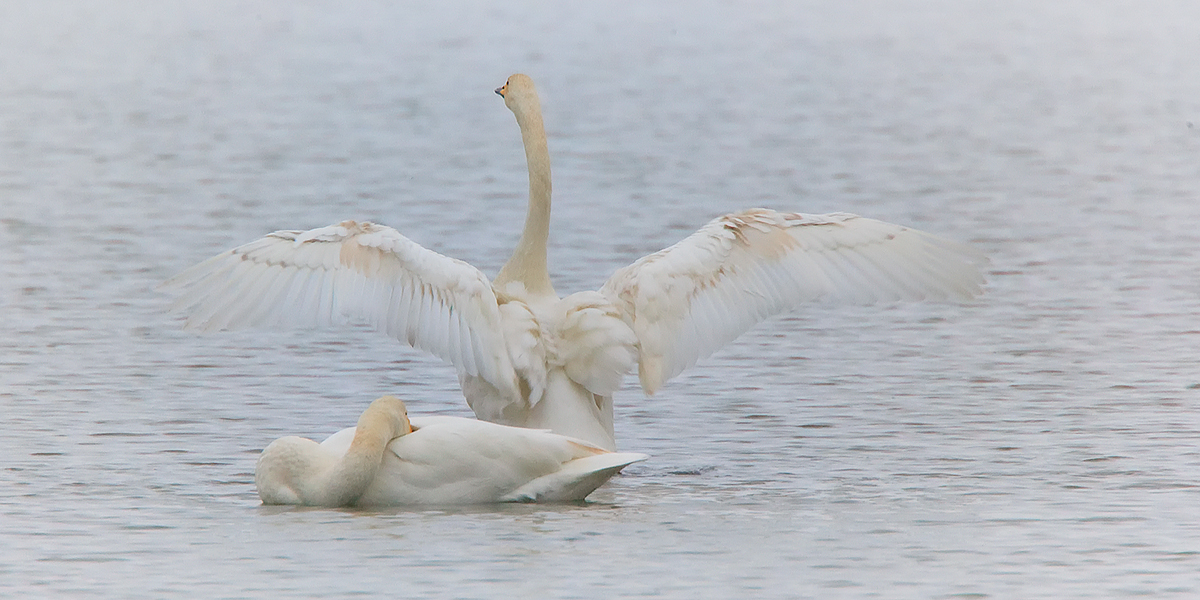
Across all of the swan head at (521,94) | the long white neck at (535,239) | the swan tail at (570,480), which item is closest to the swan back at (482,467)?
the swan tail at (570,480)

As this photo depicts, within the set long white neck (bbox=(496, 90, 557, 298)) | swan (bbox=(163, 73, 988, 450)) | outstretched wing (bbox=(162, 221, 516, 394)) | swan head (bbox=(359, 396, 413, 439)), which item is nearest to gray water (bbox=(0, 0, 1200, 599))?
swan head (bbox=(359, 396, 413, 439))

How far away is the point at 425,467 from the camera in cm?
838

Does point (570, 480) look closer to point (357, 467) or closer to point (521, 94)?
point (357, 467)

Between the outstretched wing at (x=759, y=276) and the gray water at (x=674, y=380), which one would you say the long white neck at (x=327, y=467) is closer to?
the gray water at (x=674, y=380)

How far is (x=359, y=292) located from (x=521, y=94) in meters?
1.66

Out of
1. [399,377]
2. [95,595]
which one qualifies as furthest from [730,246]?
[95,595]

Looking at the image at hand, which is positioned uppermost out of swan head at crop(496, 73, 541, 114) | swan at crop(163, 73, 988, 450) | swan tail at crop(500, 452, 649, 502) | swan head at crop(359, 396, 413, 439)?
swan head at crop(496, 73, 541, 114)

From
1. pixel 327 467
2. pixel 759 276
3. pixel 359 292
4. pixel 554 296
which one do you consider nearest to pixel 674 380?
pixel 554 296

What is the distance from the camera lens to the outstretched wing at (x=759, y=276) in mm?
9203

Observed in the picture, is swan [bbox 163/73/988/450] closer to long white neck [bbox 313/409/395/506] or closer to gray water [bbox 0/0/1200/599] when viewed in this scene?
gray water [bbox 0/0/1200/599]

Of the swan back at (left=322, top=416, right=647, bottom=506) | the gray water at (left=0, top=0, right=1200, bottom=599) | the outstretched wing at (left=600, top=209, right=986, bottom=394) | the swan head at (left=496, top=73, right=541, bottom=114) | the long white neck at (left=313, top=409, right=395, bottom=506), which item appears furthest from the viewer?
the swan head at (left=496, top=73, right=541, bottom=114)

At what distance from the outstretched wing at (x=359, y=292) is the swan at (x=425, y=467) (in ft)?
1.47

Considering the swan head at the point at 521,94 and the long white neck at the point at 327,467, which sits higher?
the swan head at the point at 521,94

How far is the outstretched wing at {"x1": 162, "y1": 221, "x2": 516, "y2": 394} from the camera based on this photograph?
8.73m
